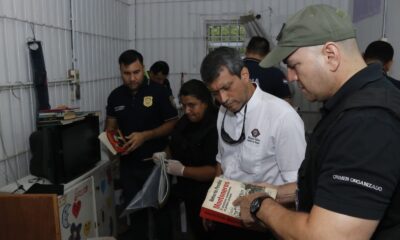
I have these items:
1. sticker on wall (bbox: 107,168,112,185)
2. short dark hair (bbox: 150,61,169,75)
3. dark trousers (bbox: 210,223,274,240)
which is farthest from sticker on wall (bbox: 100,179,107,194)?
short dark hair (bbox: 150,61,169,75)

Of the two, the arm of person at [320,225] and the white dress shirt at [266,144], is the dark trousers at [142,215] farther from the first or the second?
the arm of person at [320,225]

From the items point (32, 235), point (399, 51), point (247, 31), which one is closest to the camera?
point (32, 235)

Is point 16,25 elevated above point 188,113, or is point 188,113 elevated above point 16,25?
point 16,25

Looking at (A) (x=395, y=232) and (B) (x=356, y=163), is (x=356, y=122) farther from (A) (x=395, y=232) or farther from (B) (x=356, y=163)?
(A) (x=395, y=232)

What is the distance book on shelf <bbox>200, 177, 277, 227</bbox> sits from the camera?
4.33 feet

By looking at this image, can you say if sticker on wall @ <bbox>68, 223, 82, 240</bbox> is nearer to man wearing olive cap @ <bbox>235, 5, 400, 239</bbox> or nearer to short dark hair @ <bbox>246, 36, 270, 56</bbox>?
man wearing olive cap @ <bbox>235, 5, 400, 239</bbox>

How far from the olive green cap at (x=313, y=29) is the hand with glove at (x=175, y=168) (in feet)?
4.71

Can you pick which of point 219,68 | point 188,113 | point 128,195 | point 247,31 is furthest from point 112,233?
point 247,31

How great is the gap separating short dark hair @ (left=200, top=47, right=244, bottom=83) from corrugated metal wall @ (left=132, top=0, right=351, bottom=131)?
10.4 ft

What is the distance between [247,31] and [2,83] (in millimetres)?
3208

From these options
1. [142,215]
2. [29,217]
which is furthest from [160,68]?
[29,217]

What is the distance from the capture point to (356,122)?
2.40 ft

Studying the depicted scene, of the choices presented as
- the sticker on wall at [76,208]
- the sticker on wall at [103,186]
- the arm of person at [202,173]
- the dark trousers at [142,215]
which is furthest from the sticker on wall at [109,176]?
the arm of person at [202,173]

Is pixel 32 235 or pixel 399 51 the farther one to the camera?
pixel 399 51
